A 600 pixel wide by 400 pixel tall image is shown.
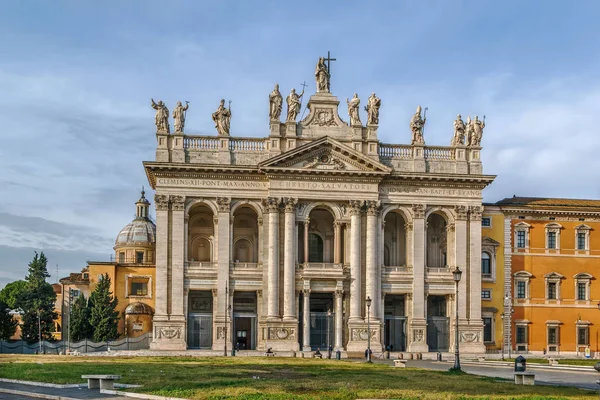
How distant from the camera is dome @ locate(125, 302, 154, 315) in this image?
82000 millimetres

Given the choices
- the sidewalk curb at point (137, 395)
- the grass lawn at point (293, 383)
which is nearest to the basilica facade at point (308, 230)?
the grass lawn at point (293, 383)

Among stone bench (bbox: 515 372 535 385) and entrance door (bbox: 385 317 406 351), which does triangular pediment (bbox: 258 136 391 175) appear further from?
A: stone bench (bbox: 515 372 535 385)

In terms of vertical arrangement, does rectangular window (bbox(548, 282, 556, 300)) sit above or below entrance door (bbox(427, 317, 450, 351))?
above

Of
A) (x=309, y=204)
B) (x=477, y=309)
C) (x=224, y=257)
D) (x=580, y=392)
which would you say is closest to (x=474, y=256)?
(x=477, y=309)

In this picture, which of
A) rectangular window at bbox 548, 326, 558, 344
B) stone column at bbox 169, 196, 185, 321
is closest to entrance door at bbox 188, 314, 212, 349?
stone column at bbox 169, 196, 185, 321

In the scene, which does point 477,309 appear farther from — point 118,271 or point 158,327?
point 118,271

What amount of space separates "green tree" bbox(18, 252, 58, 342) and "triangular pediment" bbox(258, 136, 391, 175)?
26.2 metres

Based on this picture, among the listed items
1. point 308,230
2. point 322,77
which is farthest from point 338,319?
point 322,77

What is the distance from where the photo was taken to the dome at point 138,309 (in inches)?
3228

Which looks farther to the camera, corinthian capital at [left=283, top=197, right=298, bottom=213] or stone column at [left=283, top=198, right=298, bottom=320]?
corinthian capital at [left=283, top=197, right=298, bottom=213]

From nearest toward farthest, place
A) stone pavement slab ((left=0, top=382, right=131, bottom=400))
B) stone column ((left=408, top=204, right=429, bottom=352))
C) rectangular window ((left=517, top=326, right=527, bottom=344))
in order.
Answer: stone pavement slab ((left=0, top=382, right=131, bottom=400)), stone column ((left=408, top=204, right=429, bottom=352)), rectangular window ((left=517, top=326, right=527, bottom=344))

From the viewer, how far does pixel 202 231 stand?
245ft

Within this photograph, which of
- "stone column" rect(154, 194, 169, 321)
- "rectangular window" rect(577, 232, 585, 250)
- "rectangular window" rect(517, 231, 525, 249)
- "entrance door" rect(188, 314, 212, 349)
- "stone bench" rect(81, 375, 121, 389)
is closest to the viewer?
"stone bench" rect(81, 375, 121, 389)

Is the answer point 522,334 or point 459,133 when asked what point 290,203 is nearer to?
point 459,133
